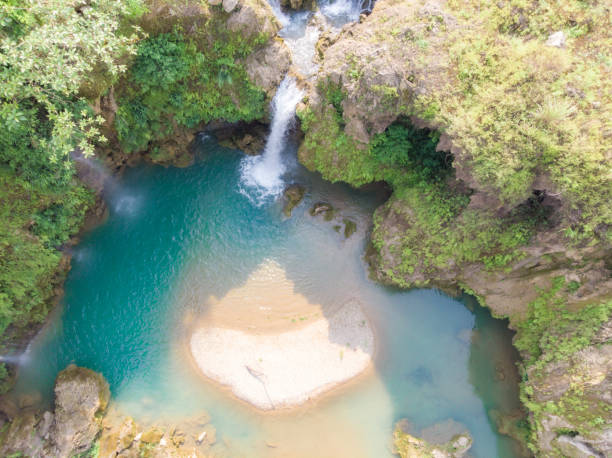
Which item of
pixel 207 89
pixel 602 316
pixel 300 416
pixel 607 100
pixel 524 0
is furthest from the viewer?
pixel 300 416

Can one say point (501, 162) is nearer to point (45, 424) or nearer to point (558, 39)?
point (558, 39)

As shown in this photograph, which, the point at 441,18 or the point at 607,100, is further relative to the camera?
the point at 441,18

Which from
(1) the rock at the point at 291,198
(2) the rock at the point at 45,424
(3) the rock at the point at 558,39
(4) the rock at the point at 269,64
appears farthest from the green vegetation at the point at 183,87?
(2) the rock at the point at 45,424

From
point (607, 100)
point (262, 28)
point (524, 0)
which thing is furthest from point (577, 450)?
point (262, 28)

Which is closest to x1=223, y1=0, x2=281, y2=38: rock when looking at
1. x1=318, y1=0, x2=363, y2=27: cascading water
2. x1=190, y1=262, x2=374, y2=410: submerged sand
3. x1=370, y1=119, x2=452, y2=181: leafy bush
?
x1=318, y1=0, x2=363, y2=27: cascading water

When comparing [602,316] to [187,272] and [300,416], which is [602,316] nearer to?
[300,416]

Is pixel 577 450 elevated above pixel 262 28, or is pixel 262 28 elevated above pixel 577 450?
pixel 262 28

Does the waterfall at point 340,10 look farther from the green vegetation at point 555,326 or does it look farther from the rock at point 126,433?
the rock at point 126,433
